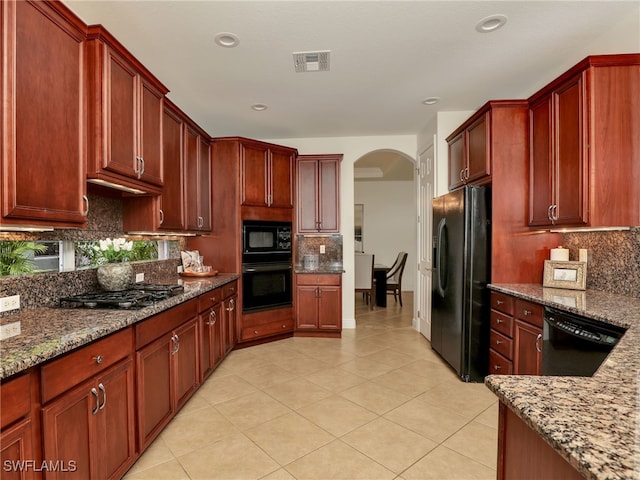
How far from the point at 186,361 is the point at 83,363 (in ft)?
3.77

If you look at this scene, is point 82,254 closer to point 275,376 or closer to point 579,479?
point 275,376

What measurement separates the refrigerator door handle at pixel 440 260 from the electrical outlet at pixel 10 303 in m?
3.25

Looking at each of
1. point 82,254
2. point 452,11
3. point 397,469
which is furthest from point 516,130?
point 82,254

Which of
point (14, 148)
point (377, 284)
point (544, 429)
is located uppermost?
point (14, 148)

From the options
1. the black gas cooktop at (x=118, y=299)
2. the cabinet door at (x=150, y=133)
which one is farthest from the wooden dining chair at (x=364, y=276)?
the cabinet door at (x=150, y=133)

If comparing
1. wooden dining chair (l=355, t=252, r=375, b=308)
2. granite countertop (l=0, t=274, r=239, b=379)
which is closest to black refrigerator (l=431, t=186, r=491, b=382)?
granite countertop (l=0, t=274, r=239, b=379)

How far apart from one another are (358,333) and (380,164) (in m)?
3.80

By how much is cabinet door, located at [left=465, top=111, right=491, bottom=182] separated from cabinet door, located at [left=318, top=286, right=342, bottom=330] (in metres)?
2.10

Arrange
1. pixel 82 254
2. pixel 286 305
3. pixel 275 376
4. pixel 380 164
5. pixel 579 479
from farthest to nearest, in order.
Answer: pixel 380 164 < pixel 286 305 < pixel 275 376 < pixel 82 254 < pixel 579 479

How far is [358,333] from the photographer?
4.59 metres

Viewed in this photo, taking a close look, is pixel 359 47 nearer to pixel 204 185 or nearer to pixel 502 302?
pixel 204 185

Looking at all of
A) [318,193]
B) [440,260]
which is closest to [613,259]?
[440,260]

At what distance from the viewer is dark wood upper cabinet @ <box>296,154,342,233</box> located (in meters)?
4.60

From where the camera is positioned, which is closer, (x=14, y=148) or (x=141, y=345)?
(x=14, y=148)
